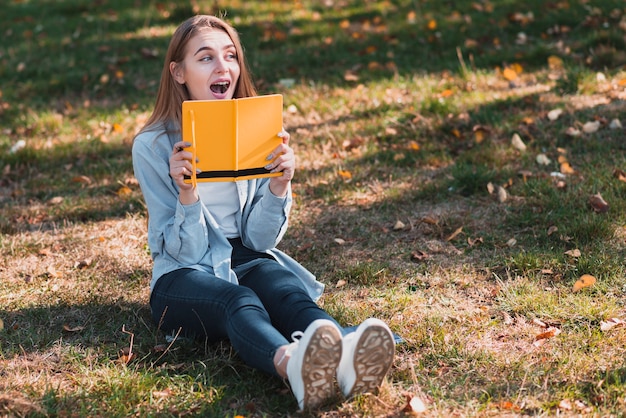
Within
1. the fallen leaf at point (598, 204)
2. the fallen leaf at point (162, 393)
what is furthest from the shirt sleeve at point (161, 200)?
the fallen leaf at point (598, 204)

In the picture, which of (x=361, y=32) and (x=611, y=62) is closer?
(x=611, y=62)

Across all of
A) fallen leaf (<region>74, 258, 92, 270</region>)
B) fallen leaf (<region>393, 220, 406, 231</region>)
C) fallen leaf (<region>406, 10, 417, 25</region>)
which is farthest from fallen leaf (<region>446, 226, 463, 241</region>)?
fallen leaf (<region>406, 10, 417, 25</region>)

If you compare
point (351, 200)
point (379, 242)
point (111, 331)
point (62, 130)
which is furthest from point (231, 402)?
Answer: point (62, 130)

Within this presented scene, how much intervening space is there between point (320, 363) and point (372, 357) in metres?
0.16

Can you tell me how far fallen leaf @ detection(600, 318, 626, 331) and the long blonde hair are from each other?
1.54m

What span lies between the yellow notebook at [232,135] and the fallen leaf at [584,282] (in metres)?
1.30

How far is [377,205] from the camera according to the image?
421 centimetres

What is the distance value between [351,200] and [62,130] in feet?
7.19

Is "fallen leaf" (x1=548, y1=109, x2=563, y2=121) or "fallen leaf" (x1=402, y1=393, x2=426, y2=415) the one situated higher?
"fallen leaf" (x1=548, y1=109, x2=563, y2=121)

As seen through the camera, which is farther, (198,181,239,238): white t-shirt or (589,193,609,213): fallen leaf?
(589,193,609,213): fallen leaf

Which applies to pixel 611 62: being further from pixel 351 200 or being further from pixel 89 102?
pixel 89 102

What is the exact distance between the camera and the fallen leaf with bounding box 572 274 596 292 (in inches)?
126

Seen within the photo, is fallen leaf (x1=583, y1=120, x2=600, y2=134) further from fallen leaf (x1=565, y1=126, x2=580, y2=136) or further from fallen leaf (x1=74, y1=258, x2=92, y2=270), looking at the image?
fallen leaf (x1=74, y1=258, x2=92, y2=270)

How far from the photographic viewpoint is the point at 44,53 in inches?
270
